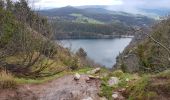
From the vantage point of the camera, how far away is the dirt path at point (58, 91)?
10.2 metres

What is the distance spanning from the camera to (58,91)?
10531 mm

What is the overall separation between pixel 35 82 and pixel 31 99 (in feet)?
3.57

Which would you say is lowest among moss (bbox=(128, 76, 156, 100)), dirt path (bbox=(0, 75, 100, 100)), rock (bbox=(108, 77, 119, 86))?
dirt path (bbox=(0, 75, 100, 100))

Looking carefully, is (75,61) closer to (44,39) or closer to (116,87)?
(44,39)

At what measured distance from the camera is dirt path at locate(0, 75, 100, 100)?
10156 mm

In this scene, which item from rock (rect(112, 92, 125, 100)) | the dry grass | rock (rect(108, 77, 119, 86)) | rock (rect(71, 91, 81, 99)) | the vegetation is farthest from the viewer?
the vegetation

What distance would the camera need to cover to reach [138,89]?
967 cm

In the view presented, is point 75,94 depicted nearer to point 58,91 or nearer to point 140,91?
point 58,91

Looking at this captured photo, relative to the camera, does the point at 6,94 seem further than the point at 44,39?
No

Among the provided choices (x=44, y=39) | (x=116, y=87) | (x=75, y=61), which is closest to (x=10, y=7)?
(x=44, y=39)

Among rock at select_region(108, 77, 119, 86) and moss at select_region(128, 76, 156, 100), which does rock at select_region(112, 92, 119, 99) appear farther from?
rock at select_region(108, 77, 119, 86)

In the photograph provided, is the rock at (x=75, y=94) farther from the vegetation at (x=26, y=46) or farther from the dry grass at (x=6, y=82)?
the vegetation at (x=26, y=46)

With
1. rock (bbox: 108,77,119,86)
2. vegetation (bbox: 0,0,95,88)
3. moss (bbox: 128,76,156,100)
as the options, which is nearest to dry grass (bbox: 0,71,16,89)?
vegetation (bbox: 0,0,95,88)

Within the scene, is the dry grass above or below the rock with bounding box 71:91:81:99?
above
